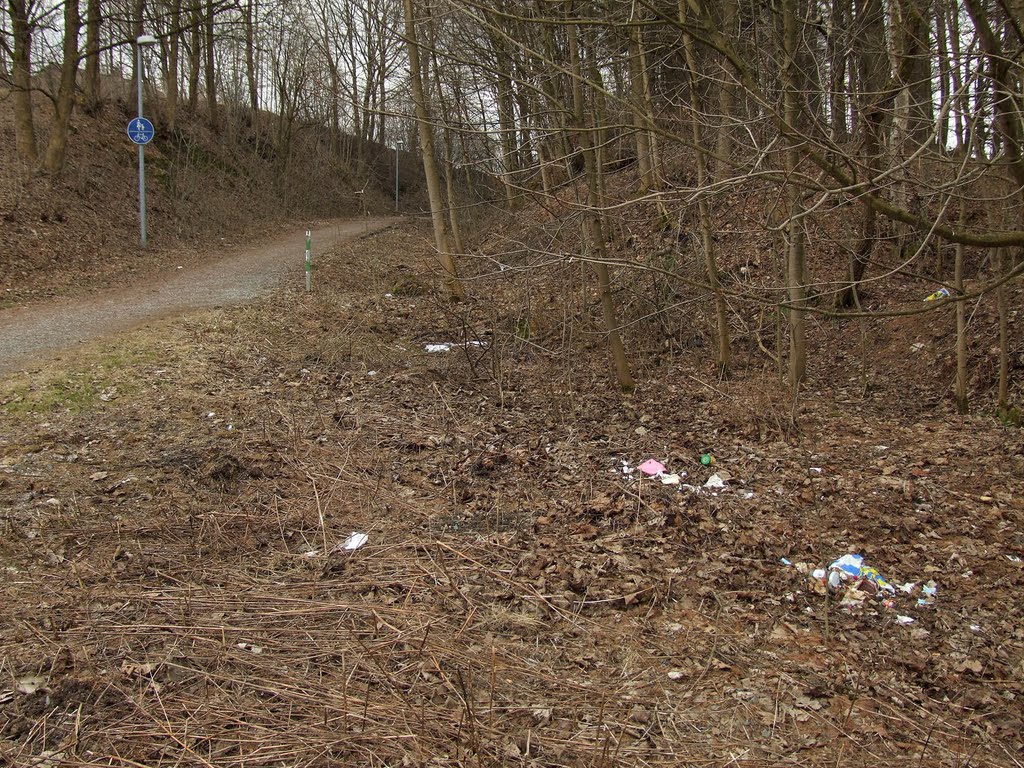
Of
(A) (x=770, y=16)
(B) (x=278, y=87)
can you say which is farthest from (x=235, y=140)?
(A) (x=770, y=16)

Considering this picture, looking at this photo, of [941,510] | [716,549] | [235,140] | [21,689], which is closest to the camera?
[21,689]

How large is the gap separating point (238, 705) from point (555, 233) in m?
5.35

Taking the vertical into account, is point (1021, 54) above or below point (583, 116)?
below

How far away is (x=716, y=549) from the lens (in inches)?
201

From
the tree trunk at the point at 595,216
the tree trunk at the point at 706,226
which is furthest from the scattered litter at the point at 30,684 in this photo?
the tree trunk at the point at 706,226

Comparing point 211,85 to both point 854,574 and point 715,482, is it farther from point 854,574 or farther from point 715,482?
point 854,574

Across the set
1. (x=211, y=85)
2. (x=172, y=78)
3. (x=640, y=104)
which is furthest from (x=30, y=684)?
(x=211, y=85)

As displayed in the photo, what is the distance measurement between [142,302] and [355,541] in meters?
9.41

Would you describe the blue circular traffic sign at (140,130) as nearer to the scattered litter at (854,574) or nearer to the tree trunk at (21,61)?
the tree trunk at (21,61)

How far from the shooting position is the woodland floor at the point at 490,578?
10.6ft

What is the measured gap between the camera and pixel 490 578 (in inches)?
183

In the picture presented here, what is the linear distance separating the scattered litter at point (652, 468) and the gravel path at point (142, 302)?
6999mm

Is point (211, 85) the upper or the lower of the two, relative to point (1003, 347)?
upper

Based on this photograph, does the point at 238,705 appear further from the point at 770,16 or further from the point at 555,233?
the point at 770,16
